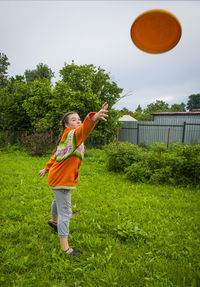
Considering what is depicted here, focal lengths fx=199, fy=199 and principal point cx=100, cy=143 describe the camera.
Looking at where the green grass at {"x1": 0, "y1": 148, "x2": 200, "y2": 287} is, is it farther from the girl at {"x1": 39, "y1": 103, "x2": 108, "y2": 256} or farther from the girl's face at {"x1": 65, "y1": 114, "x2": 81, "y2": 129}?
the girl's face at {"x1": 65, "y1": 114, "x2": 81, "y2": 129}

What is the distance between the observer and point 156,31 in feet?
7.80

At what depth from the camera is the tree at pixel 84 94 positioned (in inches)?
538

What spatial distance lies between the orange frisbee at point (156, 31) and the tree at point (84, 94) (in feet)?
36.1

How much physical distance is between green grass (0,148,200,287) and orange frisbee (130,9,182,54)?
8.64ft

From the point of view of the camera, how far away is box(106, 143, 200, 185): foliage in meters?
5.61

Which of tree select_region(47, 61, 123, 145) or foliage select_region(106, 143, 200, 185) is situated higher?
tree select_region(47, 61, 123, 145)

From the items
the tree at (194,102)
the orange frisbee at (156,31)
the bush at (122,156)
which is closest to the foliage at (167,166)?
the bush at (122,156)

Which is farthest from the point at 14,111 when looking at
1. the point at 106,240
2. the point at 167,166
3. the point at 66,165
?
the point at 106,240

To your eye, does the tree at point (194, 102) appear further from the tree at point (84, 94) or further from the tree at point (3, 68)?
the tree at point (84, 94)

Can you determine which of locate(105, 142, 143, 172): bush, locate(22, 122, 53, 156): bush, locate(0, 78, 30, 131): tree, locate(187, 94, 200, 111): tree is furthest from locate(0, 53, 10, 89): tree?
locate(187, 94, 200, 111): tree

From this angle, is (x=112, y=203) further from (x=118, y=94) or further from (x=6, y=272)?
(x=118, y=94)

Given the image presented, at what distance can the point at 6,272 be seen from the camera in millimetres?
2273

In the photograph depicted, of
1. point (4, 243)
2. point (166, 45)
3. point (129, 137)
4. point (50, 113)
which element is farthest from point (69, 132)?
point (129, 137)

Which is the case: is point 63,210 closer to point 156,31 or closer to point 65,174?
point 65,174
